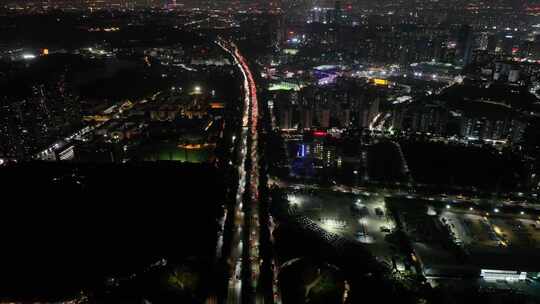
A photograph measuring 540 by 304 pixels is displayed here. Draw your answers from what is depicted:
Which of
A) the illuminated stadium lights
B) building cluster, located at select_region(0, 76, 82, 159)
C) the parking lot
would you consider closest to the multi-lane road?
the parking lot

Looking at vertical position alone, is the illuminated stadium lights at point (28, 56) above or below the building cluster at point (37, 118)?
above

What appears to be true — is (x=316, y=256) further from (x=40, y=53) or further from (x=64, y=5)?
(x=64, y=5)

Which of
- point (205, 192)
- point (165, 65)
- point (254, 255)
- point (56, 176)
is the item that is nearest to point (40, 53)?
point (165, 65)

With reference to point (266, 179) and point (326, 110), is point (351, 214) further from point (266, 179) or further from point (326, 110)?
point (326, 110)

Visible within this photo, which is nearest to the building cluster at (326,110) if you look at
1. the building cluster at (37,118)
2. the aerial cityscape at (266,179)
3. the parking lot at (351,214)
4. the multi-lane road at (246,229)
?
the aerial cityscape at (266,179)

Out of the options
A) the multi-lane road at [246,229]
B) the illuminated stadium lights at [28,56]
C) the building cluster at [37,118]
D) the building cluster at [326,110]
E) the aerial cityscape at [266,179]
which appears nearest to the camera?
the multi-lane road at [246,229]

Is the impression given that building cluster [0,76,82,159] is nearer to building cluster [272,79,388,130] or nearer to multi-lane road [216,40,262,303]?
multi-lane road [216,40,262,303]

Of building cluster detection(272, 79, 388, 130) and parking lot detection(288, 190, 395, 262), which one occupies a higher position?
building cluster detection(272, 79, 388, 130)

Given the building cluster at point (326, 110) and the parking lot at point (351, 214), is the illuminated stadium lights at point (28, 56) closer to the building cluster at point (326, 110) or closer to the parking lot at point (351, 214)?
the building cluster at point (326, 110)

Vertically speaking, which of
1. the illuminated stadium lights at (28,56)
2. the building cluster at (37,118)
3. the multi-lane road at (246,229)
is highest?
the illuminated stadium lights at (28,56)
